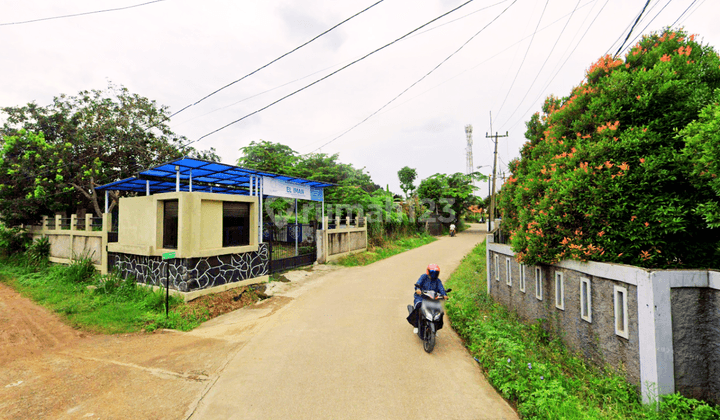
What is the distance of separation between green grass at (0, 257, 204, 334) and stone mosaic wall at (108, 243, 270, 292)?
1.25ft

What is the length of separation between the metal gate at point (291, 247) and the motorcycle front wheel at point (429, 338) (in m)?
7.55

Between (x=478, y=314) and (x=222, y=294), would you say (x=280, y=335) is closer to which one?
(x=222, y=294)

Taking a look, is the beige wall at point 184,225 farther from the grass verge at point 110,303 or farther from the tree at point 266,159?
the tree at point 266,159

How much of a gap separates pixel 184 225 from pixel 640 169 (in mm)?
9057

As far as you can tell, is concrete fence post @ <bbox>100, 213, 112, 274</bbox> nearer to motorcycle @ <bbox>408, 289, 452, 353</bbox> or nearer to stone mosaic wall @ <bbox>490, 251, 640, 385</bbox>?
motorcycle @ <bbox>408, 289, 452, 353</bbox>

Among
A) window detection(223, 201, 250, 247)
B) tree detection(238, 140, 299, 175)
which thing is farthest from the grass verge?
tree detection(238, 140, 299, 175)

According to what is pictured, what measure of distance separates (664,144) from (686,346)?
2489 millimetres

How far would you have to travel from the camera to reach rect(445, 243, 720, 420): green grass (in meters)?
3.02

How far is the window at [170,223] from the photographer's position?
8.25 metres

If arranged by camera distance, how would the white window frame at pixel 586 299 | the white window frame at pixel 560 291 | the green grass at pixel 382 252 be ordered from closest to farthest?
the white window frame at pixel 586 299, the white window frame at pixel 560 291, the green grass at pixel 382 252

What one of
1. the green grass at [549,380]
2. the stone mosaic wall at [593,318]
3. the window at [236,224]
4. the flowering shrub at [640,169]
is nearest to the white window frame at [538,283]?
the stone mosaic wall at [593,318]

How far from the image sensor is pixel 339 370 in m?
4.43

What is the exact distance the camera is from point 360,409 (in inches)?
137

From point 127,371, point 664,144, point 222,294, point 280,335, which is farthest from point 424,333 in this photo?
point 222,294
